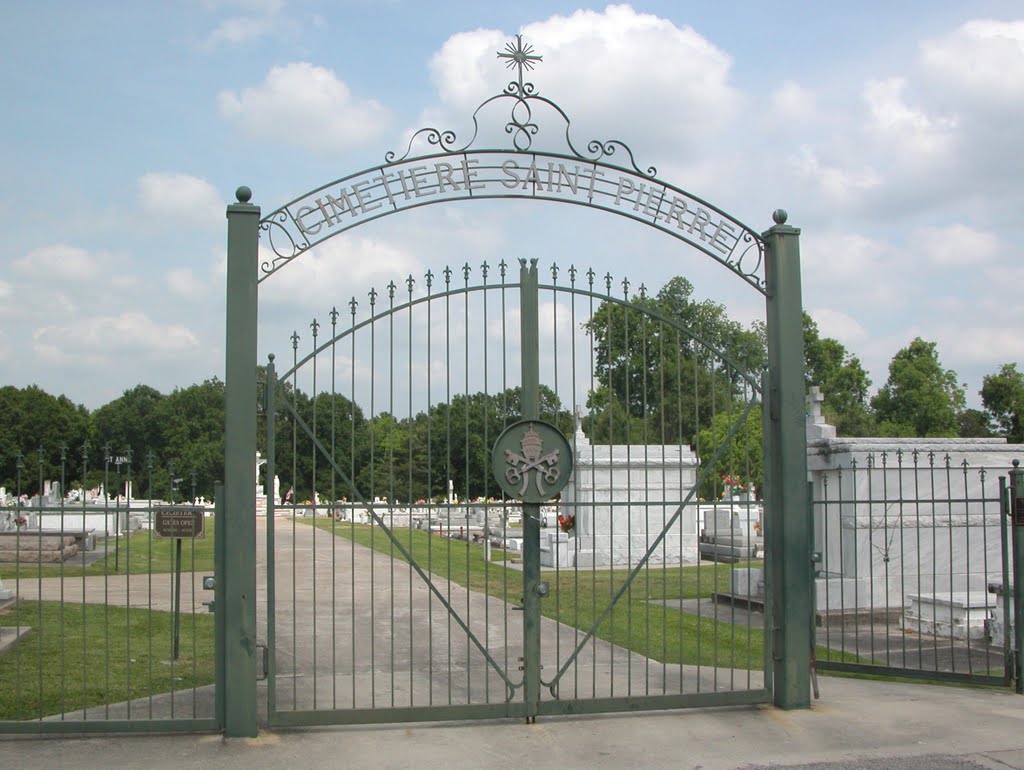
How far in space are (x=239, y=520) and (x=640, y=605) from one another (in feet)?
28.6

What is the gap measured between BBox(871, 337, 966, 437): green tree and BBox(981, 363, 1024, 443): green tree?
4.72 feet

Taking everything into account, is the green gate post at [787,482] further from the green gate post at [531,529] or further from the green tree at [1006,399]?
the green tree at [1006,399]

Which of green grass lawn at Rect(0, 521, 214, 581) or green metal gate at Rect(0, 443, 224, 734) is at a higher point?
green metal gate at Rect(0, 443, 224, 734)

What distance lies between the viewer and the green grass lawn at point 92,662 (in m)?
8.07

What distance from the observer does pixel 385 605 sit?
15.5 m

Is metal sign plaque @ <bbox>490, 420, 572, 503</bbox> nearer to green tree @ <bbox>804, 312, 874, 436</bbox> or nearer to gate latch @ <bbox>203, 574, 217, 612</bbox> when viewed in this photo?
gate latch @ <bbox>203, 574, 217, 612</bbox>

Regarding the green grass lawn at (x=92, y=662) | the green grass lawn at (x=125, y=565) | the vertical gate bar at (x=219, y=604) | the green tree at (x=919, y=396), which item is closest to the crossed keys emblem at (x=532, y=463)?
the vertical gate bar at (x=219, y=604)

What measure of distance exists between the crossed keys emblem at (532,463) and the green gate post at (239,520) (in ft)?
6.26

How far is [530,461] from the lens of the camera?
7504 millimetres

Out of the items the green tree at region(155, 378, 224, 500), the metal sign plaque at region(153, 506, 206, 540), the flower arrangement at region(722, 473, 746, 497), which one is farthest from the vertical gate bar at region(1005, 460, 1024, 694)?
the green tree at region(155, 378, 224, 500)

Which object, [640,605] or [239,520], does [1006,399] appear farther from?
[239,520]

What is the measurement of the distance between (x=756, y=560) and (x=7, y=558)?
53.9ft

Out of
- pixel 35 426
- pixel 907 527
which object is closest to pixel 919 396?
pixel 907 527

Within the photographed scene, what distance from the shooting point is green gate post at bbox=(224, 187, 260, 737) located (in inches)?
272
